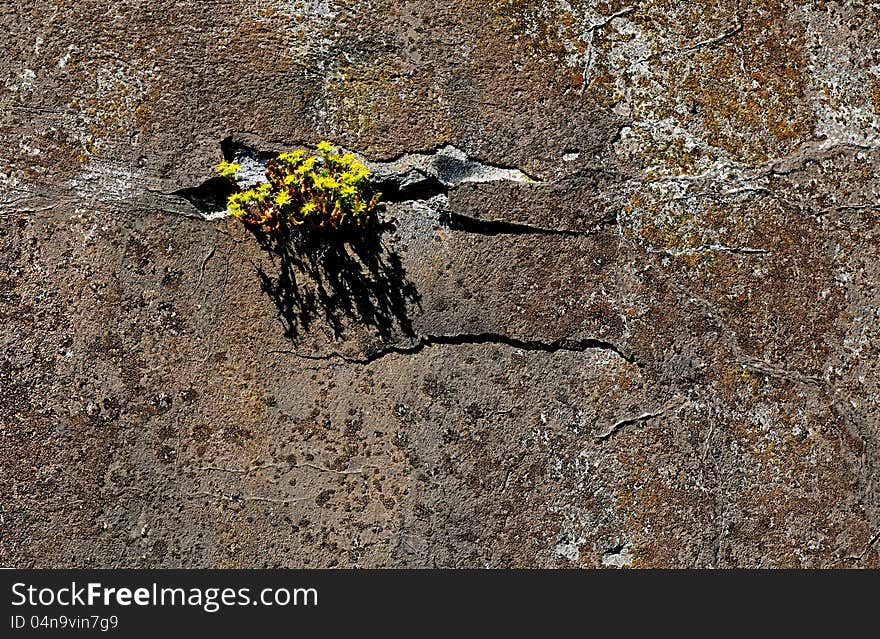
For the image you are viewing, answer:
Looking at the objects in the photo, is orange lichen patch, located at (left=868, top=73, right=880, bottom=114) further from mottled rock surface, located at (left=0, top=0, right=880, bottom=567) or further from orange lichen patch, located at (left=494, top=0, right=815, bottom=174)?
orange lichen patch, located at (left=494, top=0, right=815, bottom=174)

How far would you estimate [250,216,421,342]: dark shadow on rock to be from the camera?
2.98 metres

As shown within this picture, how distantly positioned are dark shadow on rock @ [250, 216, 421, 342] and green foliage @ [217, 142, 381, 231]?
2.3 inches

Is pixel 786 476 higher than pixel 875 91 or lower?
lower

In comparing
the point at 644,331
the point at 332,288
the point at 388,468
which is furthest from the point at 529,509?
the point at 332,288

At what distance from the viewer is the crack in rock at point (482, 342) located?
2.99 meters

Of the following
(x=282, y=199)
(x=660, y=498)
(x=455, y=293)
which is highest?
(x=282, y=199)

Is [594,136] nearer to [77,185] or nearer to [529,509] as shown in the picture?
[529,509]

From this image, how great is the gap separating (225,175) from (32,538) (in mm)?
1644

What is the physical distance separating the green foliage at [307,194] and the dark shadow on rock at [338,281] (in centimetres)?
6

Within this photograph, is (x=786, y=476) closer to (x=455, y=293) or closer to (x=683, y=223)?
(x=683, y=223)

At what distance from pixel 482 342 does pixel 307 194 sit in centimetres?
92

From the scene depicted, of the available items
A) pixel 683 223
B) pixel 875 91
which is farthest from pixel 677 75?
pixel 875 91

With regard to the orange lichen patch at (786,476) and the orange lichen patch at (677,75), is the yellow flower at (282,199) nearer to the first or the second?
the orange lichen patch at (677,75)

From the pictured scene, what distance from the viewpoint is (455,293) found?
9.87 feet
